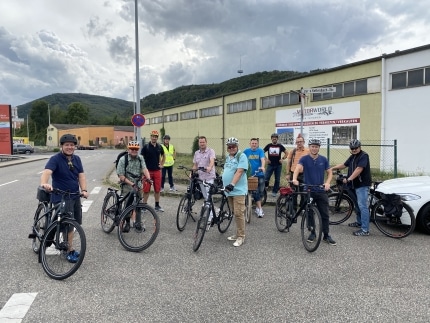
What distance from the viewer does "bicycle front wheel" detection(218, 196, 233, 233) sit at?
20.3ft

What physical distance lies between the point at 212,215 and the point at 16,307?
3.22m

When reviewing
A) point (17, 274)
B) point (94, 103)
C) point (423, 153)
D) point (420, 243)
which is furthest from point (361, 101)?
point (94, 103)

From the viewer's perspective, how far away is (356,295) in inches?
149

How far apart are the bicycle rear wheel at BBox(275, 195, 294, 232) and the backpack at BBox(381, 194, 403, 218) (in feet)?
5.58

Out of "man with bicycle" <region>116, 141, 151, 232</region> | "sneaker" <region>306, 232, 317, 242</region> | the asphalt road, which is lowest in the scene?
the asphalt road

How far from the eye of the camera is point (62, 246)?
4473 millimetres

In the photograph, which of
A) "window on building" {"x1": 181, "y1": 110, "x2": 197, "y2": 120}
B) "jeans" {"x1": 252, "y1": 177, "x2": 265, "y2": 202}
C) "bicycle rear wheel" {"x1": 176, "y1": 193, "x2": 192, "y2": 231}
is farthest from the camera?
"window on building" {"x1": 181, "y1": 110, "x2": 197, "y2": 120}

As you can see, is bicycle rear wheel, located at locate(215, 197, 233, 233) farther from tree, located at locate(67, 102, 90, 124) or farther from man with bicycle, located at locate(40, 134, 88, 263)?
tree, located at locate(67, 102, 90, 124)

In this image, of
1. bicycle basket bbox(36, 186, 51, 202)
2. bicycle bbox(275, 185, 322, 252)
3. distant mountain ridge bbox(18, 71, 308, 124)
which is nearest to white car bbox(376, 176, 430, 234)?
bicycle bbox(275, 185, 322, 252)

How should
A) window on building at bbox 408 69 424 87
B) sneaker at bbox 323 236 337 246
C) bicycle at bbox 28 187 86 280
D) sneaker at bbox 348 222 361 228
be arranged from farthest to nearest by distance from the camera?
window on building at bbox 408 69 424 87
sneaker at bbox 348 222 361 228
sneaker at bbox 323 236 337 246
bicycle at bbox 28 187 86 280

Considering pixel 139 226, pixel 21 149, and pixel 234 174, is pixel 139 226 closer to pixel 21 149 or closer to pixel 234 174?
pixel 234 174

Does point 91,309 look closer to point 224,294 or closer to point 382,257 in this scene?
point 224,294

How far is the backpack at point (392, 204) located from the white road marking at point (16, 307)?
18.8 ft

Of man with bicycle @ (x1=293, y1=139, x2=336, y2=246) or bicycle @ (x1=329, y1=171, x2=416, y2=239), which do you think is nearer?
man with bicycle @ (x1=293, y1=139, x2=336, y2=246)
